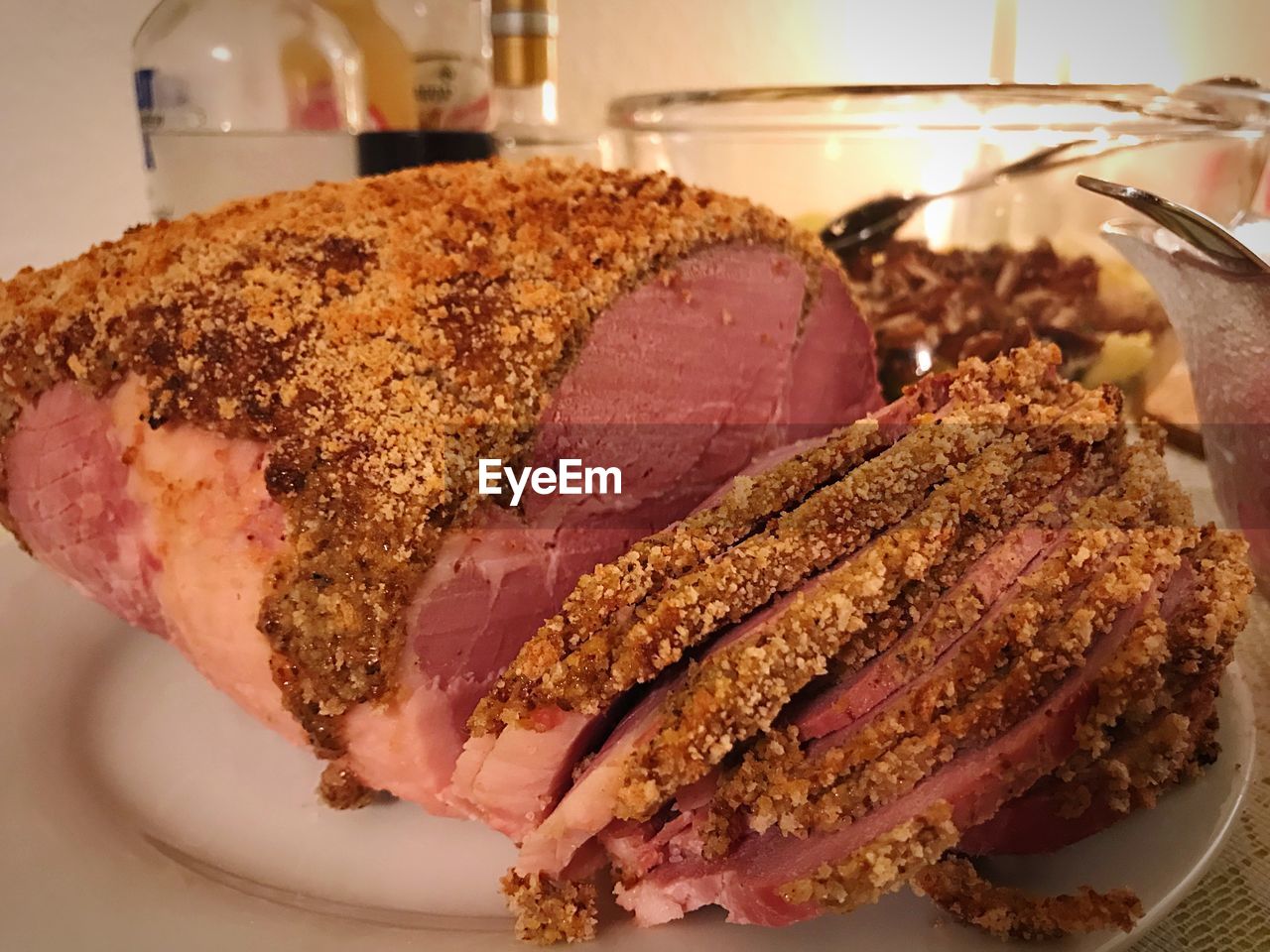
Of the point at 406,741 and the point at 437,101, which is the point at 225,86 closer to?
the point at 437,101

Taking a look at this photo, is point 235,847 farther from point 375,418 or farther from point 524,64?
point 524,64

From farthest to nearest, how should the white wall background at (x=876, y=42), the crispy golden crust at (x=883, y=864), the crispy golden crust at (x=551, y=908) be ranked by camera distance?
the white wall background at (x=876, y=42) < the crispy golden crust at (x=551, y=908) < the crispy golden crust at (x=883, y=864)

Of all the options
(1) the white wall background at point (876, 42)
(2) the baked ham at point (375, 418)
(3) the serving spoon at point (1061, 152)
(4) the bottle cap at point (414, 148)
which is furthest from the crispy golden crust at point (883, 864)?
(1) the white wall background at point (876, 42)

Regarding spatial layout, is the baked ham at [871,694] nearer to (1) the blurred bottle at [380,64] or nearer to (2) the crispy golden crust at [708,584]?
(2) the crispy golden crust at [708,584]

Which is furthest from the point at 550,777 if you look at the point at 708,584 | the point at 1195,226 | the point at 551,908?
the point at 1195,226

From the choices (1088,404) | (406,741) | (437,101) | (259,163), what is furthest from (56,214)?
(1088,404)

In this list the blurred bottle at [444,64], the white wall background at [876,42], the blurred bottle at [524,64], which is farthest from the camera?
the white wall background at [876,42]

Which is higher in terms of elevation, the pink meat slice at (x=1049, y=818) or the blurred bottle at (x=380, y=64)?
the blurred bottle at (x=380, y=64)
